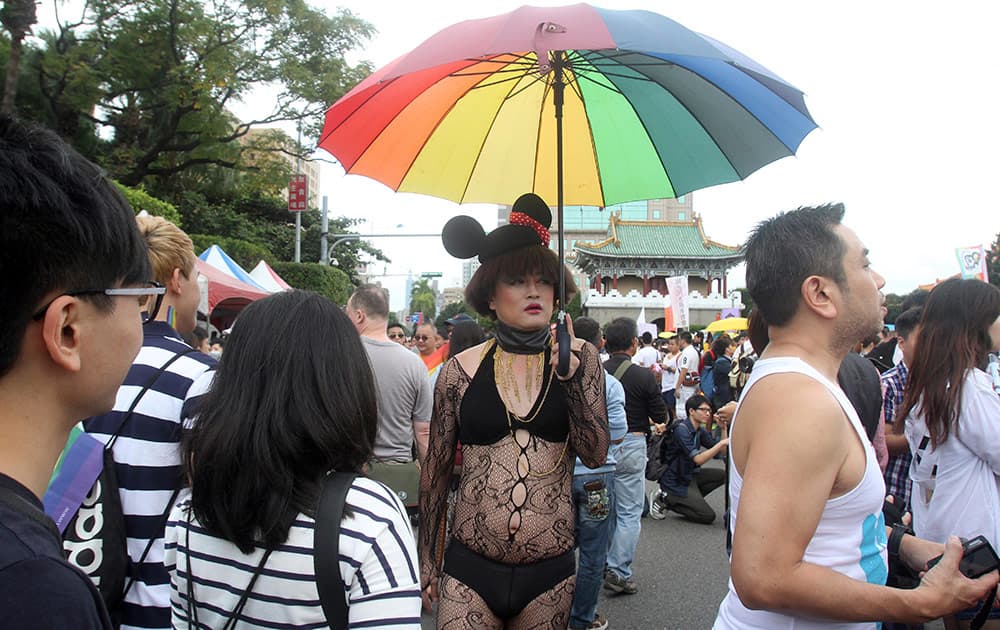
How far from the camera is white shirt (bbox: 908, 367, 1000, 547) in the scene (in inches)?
99.7

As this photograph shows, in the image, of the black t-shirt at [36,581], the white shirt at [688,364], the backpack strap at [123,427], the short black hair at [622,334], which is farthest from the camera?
the white shirt at [688,364]

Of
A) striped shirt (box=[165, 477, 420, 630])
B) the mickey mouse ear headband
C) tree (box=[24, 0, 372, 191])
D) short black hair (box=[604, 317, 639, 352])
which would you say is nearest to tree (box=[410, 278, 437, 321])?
tree (box=[24, 0, 372, 191])

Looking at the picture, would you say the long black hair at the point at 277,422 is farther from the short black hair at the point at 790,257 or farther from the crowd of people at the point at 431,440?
the short black hair at the point at 790,257

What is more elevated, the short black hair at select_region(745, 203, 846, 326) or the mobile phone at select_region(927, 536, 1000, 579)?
the short black hair at select_region(745, 203, 846, 326)

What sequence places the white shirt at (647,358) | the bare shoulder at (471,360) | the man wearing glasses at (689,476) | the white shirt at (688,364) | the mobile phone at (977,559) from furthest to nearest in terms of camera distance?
the white shirt at (647,358) < the white shirt at (688,364) < the man wearing glasses at (689,476) < the bare shoulder at (471,360) < the mobile phone at (977,559)

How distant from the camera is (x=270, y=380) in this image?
1.42m

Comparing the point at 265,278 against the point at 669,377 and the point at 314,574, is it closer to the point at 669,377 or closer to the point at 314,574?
the point at 669,377

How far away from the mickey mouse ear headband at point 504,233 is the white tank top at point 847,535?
121 centimetres

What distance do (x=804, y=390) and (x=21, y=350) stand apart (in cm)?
152

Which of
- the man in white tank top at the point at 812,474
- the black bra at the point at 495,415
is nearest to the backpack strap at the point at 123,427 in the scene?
the black bra at the point at 495,415

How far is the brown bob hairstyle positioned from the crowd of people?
0.03 feet

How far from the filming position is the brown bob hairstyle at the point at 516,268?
8.52ft

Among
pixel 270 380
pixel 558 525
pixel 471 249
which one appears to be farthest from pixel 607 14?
pixel 558 525

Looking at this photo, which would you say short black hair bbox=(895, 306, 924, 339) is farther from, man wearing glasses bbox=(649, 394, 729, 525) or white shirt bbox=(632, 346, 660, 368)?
white shirt bbox=(632, 346, 660, 368)
